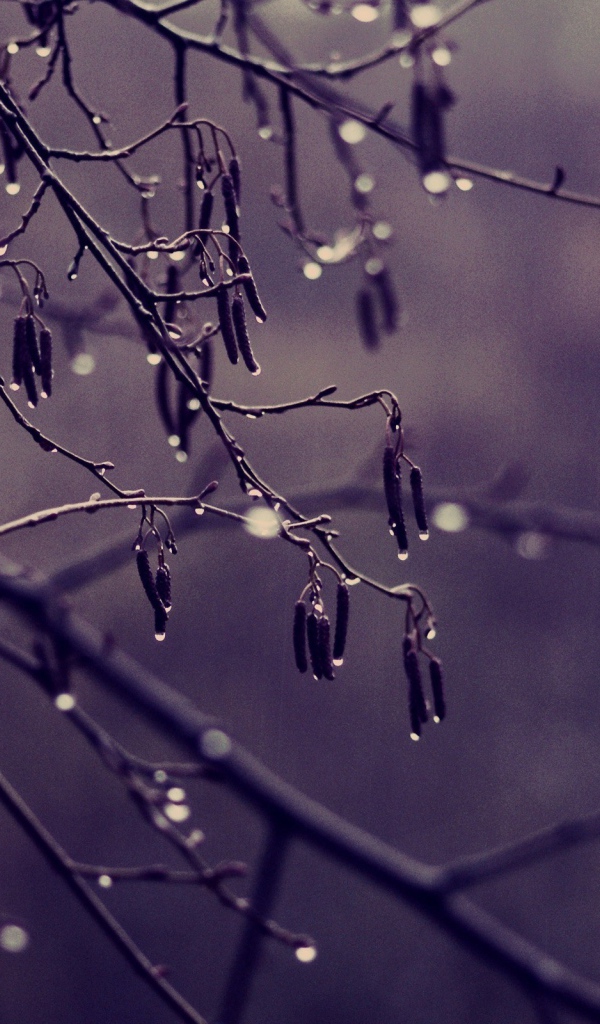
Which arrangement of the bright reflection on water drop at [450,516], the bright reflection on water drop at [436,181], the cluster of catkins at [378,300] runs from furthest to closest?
the bright reflection on water drop at [450,516] < the cluster of catkins at [378,300] < the bright reflection on water drop at [436,181]

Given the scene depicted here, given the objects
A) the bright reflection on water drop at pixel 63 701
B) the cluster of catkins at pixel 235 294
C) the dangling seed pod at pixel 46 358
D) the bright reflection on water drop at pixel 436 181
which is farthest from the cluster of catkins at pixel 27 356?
the bright reflection on water drop at pixel 436 181

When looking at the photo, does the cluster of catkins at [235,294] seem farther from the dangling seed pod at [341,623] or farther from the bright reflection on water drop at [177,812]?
the bright reflection on water drop at [177,812]

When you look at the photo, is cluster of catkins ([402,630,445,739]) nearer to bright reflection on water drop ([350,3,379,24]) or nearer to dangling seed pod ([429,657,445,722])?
dangling seed pod ([429,657,445,722])

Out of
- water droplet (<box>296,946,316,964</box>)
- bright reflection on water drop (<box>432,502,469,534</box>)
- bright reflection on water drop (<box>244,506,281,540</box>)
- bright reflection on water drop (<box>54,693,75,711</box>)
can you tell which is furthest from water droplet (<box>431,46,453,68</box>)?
water droplet (<box>296,946,316,964</box>)

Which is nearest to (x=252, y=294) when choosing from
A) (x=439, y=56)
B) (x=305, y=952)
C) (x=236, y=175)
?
(x=236, y=175)

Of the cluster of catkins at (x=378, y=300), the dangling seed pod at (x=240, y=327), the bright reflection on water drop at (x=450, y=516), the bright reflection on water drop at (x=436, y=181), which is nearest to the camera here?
the bright reflection on water drop at (x=436, y=181)

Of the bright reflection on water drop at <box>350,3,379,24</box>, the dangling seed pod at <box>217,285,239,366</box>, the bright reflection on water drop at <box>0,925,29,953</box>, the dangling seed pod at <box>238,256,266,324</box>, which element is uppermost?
the bright reflection on water drop at <box>350,3,379,24</box>
